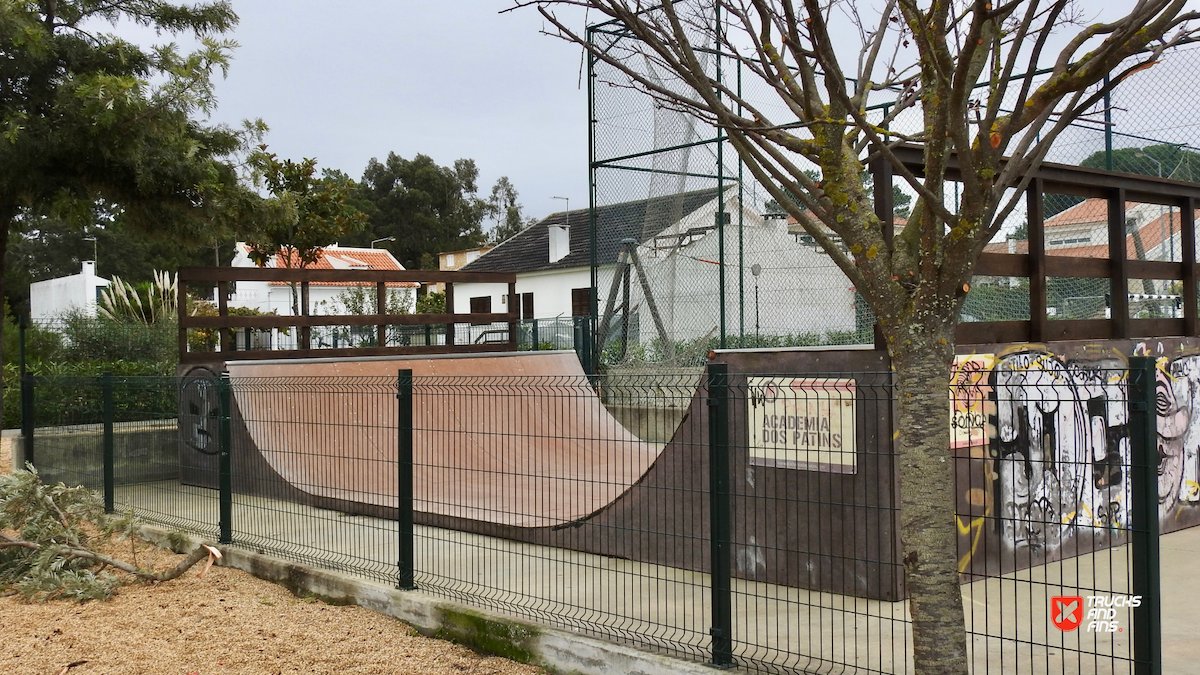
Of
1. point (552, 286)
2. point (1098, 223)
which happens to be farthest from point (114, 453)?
point (552, 286)

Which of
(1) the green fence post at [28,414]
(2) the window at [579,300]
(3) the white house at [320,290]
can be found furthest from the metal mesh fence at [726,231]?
(3) the white house at [320,290]

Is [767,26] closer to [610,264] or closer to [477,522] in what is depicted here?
[477,522]

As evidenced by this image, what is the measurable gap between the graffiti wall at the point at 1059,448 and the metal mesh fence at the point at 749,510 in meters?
0.03

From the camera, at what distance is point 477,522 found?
25.4 feet

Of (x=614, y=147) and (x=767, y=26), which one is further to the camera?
(x=614, y=147)

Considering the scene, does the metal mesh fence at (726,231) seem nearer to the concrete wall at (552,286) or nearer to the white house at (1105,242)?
the white house at (1105,242)

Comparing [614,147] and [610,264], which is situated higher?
[614,147]

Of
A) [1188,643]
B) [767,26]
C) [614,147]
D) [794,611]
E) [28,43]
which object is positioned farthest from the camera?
[614,147]

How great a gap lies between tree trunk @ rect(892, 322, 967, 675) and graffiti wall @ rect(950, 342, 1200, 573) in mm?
1970

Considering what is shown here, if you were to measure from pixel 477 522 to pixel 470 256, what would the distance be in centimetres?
4861

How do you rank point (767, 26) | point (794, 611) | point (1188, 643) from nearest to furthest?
1. point (767, 26)
2. point (1188, 643)
3. point (794, 611)

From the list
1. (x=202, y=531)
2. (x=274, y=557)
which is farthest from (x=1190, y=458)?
(x=202, y=531)

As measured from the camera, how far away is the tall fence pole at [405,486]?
20.7ft

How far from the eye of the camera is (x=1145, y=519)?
3508 millimetres
